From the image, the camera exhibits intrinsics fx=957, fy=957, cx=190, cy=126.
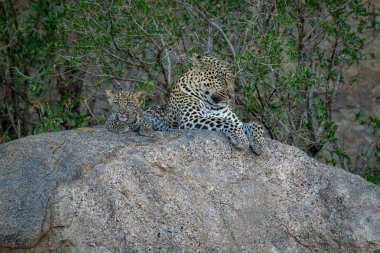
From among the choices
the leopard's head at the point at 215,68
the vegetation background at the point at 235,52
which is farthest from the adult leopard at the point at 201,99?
the vegetation background at the point at 235,52

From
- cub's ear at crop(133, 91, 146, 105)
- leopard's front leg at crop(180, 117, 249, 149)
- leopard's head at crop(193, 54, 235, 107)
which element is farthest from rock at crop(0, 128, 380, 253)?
leopard's head at crop(193, 54, 235, 107)

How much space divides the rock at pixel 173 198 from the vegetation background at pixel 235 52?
221cm

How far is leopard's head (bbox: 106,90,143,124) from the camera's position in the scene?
36.3ft

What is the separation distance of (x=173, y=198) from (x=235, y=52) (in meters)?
4.57

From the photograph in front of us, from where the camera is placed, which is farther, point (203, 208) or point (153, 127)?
point (153, 127)

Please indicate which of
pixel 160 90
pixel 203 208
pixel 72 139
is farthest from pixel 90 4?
pixel 203 208

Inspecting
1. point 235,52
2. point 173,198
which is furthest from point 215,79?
point 173,198

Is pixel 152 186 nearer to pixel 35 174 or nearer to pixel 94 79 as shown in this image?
pixel 35 174

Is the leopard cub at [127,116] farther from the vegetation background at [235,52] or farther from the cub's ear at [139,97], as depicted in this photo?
the vegetation background at [235,52]

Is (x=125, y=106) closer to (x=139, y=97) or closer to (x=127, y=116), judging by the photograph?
(x=127, y=116)

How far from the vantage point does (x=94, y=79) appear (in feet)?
53.0

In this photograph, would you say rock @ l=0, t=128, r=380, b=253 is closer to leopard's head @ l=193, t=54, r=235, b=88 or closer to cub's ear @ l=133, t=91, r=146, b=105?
cub's ear @ l=133, t=91, r=146, b=105

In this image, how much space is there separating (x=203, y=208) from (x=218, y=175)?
1.53 feet

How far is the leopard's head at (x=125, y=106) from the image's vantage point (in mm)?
11078
